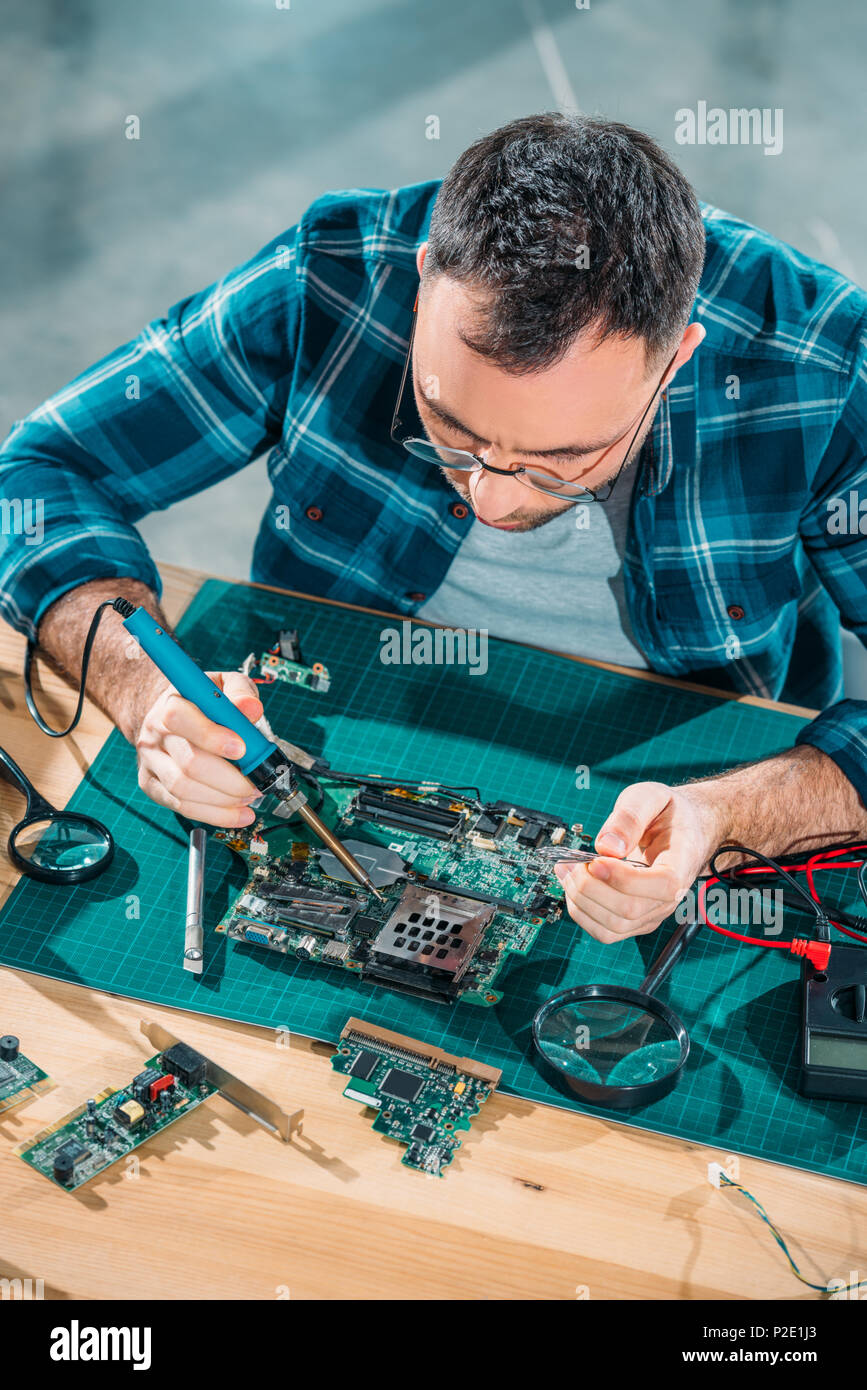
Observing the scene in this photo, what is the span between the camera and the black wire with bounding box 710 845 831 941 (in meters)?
1.86

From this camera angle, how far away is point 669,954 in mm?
→ 1802

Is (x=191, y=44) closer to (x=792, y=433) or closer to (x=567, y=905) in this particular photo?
(x=792, y=433)

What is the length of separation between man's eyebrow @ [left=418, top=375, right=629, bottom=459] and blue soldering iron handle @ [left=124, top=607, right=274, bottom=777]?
1.54ft

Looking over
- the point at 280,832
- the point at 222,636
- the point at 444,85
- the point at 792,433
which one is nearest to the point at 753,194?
the point at 444,85

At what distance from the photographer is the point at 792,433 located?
213cm

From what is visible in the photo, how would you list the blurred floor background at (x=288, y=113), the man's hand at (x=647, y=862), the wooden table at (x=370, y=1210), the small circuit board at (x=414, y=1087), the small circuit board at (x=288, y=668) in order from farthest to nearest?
the blurred floor background at (x=288, y=113) < the small circuit board at (x=288, y=668) < the man's hand at (x=647, y=862) < the small circuit board at (x=414, y=1087) < the wooden table at (x=370, y=1210)

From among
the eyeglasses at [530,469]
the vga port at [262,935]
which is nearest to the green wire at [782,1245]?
the vga port at [262,935]

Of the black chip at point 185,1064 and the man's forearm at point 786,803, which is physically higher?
the man's forearm at point 786,803

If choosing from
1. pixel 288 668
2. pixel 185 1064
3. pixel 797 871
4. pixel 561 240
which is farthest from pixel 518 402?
pixel 185 1064

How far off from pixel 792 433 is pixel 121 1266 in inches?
60.1

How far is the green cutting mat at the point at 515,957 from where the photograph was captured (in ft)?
5.52

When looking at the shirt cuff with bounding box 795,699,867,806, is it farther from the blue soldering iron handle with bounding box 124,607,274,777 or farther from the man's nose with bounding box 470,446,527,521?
the blue soldering iron handle with bounding box 124,607,274,777

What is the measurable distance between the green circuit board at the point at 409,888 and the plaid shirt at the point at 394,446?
1.70 ft

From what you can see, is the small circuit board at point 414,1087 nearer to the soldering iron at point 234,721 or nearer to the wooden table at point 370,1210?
the wooden table at point 370,1210
